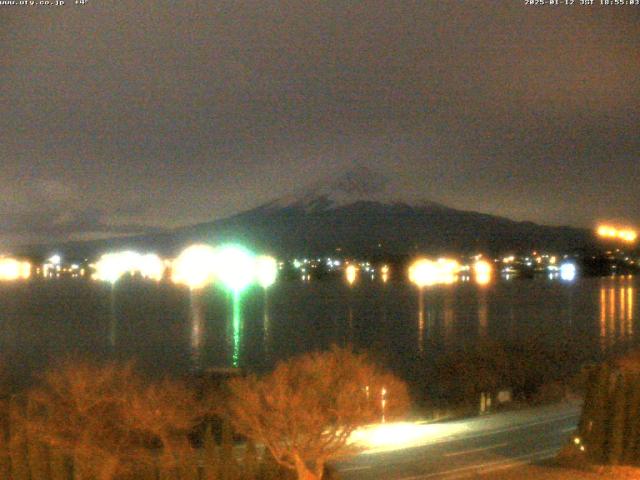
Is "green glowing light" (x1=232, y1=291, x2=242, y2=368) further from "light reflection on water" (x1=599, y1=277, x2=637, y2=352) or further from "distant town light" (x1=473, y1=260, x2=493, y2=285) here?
"distant town light" (x1=473, y1=260, x2=493, y2=285)

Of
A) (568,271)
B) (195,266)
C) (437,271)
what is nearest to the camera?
(568,271)

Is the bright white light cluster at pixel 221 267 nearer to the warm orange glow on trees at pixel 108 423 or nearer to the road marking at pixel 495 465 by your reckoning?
the road marking at pixel 495 465

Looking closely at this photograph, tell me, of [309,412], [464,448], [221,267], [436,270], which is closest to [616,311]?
[464,448]

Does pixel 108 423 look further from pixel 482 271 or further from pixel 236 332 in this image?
pixel 482 271

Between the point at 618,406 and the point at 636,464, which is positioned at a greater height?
the point at 618,406

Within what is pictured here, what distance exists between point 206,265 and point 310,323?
6594 centimetres

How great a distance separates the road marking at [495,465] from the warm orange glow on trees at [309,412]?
157 cm

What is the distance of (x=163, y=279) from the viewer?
11756cm

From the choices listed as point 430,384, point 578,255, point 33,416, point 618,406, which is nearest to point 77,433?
point 33,416

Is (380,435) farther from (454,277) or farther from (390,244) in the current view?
(390,244)

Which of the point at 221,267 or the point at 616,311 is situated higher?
the point at 221,267

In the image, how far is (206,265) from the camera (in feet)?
376

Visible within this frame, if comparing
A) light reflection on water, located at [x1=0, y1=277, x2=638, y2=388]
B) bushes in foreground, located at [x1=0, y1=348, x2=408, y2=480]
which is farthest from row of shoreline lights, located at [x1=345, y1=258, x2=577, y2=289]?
bushes in foreground, located at [x1=0, y1=348, x2=408, y2=480]

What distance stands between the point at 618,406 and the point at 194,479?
5065 mm
